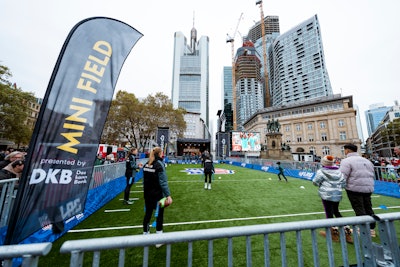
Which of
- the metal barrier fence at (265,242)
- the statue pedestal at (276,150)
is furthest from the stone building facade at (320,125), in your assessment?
the metal barrier fence at (265,242)

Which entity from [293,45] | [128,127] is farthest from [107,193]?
[293,45]

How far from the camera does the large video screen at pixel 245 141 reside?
3525 cm

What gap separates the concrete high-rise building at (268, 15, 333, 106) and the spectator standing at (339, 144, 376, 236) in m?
77.5

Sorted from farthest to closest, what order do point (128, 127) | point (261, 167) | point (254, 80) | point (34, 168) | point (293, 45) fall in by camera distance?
point (254, 80) → point (293, 45) → point (128, 127) → point (261, 167) → point (34, 168)

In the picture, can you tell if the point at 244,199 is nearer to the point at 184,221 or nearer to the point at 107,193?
the point at 184,221

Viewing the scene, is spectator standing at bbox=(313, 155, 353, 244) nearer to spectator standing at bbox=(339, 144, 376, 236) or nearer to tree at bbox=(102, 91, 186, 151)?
spectator standing at bbox=(339, 144, 376, 236)

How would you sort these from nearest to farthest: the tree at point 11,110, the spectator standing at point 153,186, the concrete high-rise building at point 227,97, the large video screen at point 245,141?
the spectator standing at point 153,186 < the tree at point 11,110 < the large video screen at point 245,141 < the concrete high-rise building at point 227,97

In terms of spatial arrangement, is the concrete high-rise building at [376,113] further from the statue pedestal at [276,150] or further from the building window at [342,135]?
the statue pedestal at [276,150]

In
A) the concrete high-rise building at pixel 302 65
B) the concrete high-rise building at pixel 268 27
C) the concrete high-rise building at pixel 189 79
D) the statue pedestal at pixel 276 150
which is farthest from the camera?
the concrete high-rise building at pixel 268 27

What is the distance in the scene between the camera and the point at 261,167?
17922 mm

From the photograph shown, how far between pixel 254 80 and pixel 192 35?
242 feet

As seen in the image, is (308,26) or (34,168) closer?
(34,168)

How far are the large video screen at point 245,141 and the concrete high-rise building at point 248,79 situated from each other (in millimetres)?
70051

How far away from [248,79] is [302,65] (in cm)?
3684
